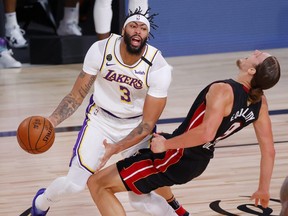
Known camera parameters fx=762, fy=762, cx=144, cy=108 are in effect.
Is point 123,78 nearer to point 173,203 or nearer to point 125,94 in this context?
point 125,94

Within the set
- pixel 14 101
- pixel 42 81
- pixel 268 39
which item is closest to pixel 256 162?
pixel 14 101

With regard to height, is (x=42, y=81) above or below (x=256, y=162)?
below

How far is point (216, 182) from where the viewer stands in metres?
4.98

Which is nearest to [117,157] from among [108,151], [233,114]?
[108,151]

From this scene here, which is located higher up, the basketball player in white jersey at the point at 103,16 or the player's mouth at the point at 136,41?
the player's mouth at the point at 136,41

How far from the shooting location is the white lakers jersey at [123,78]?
4.07 m

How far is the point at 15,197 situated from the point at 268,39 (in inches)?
250

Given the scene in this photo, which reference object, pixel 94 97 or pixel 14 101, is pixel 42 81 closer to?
pixel 14 101

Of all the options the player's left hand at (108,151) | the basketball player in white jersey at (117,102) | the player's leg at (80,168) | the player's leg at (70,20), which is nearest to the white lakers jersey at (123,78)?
the basketball player in white jersey at (117,102)

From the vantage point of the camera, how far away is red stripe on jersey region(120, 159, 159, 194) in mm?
3717

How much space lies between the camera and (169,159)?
3.72 m

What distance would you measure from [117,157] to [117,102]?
155cm

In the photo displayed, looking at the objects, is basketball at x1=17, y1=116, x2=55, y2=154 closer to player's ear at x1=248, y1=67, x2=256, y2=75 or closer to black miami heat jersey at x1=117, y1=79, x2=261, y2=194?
black miami heat jersey at x1=117, y1=79, x2=261, y2=194

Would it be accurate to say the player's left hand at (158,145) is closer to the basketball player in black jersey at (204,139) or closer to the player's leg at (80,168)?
the basketball player in black jersey at (204,139)
